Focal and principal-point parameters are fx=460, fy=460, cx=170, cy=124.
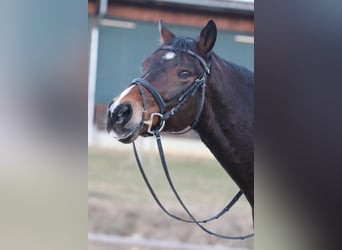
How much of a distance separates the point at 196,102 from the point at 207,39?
0.20 m

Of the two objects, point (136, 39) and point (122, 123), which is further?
point (136, 39)

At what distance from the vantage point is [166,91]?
4.60 feet

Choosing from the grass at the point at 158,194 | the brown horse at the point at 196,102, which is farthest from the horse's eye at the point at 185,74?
the grass at the point at 158,194

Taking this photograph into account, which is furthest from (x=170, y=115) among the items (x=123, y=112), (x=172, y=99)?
(x=123, y=112)

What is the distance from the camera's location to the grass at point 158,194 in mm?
1462

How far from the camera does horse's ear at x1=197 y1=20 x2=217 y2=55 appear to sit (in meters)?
1.44

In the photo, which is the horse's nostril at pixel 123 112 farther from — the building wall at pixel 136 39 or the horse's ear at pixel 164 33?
the horse's ear at pixel 164 33

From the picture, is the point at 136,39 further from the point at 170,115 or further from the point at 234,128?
the point at 234,128

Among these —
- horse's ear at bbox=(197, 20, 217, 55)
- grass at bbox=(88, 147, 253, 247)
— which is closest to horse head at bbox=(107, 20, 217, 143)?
horse's ear at bbox=(197, 20, 217, 55)
